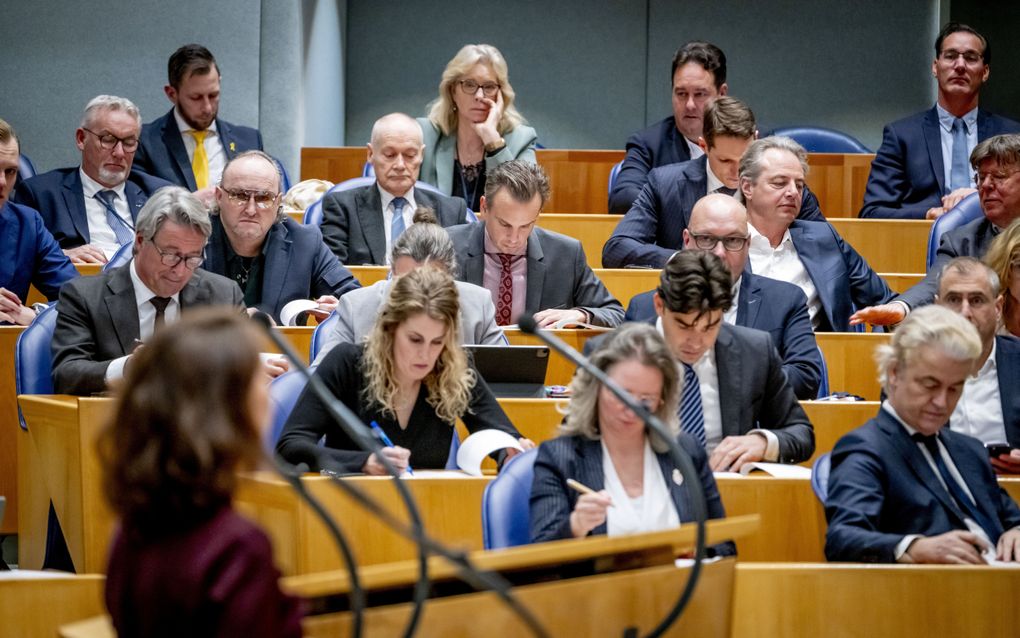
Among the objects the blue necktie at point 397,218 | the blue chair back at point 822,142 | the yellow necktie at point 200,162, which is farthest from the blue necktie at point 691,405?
the blue chair back at point 822,142

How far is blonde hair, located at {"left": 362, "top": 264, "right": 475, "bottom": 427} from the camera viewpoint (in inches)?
115

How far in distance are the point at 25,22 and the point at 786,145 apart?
3.58 meters

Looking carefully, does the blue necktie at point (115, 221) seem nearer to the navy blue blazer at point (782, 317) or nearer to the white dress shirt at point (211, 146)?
the white dress shirt at point (211, 146)

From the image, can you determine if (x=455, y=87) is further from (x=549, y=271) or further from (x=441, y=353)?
(x=441, y=353)

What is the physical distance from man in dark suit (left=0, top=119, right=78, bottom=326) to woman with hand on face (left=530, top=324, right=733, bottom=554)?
84.0 inches

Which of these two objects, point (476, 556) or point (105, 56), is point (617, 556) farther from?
point (105, 56)

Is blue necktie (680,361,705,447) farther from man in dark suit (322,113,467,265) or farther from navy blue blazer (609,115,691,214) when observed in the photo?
navy blue blazer (609,115,691,214)

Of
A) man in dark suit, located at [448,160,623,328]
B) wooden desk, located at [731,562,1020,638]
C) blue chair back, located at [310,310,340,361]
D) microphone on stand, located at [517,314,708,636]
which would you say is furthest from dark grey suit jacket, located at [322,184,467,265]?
microphone on stand, located at [517,314,708,636]

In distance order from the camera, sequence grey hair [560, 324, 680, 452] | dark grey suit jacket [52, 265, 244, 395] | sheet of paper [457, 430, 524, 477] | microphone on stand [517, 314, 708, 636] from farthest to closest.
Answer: dark grey suit jacket [52, 265, 244, 395] < sheet of paper [457, 430, 524, 477] < grey hair [560, 324, 680, 452] < microphone on stand [517, 314, 708, 636]

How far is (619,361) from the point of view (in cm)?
246

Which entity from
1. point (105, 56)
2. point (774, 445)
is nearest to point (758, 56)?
point (105, 56)

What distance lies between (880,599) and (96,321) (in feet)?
6.68

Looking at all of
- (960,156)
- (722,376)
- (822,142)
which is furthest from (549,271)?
(822,142)

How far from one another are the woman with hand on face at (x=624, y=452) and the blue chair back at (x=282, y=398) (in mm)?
758
